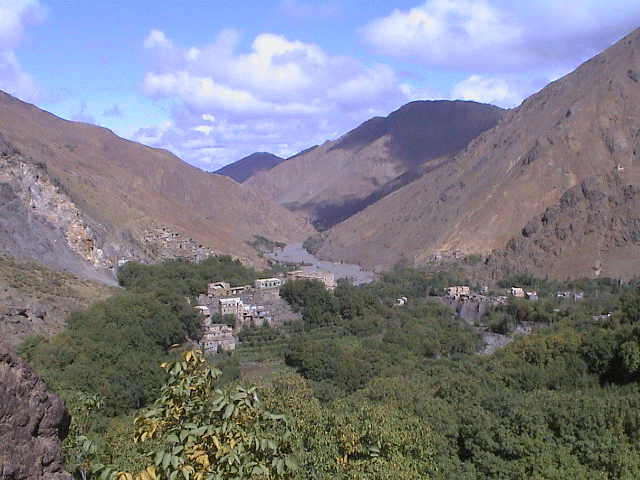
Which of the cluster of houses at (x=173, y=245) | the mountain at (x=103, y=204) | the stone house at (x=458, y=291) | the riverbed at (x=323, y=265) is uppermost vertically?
the mountain at (x=103, y=204)

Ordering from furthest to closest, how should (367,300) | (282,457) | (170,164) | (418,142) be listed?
(418,142) < (170,164) < (367,300) < (282,457)

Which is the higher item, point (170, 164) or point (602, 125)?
point (170, 164)

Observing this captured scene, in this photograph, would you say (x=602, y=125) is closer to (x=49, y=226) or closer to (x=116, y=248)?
(x=116, y=248)

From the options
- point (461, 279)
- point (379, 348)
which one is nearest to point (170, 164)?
point (461, 279)

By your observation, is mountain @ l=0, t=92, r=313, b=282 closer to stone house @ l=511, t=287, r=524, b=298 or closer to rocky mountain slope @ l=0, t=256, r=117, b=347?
rocky mountain slope @ l=0, t=256, r=117, b=347

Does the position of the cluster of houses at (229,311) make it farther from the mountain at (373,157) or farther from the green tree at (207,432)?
the mountain at (373,157)

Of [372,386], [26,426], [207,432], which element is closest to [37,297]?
[372,386]

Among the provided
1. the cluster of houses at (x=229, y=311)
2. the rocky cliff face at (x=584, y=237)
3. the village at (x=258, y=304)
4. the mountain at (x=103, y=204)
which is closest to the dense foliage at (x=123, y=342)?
the cluster of houses at (x=229, y=311)
